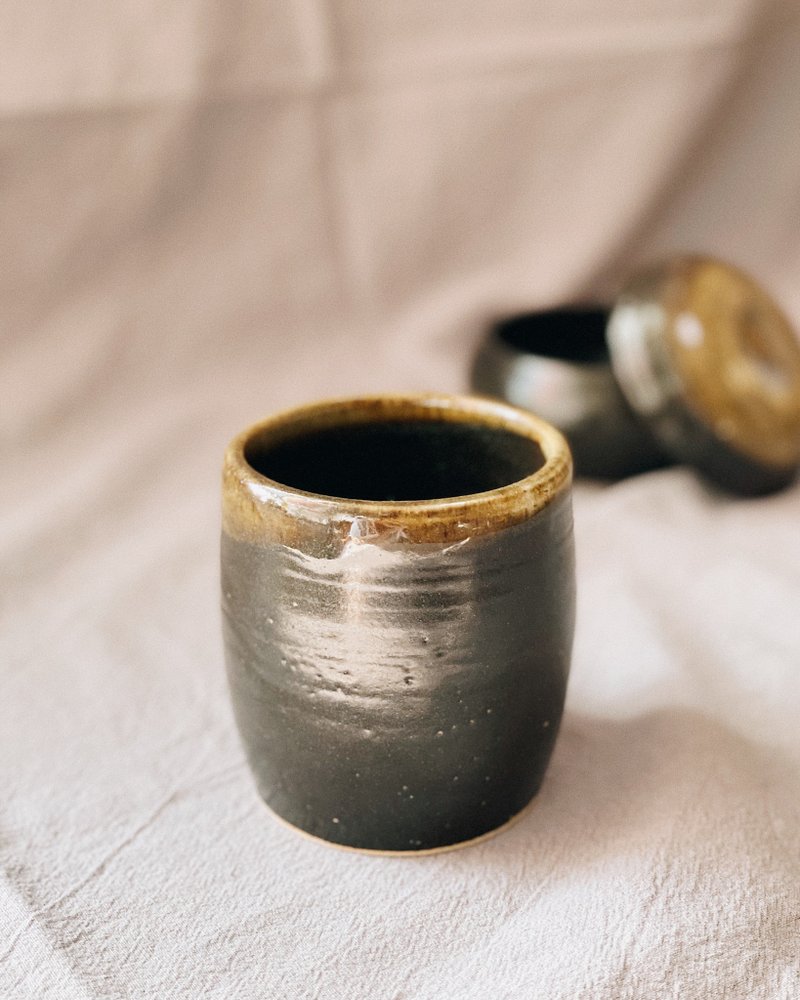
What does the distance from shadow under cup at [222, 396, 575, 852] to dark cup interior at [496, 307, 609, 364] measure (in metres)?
0.64

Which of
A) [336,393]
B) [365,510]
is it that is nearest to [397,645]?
[365,510]

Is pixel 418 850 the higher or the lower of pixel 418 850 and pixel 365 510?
the lower

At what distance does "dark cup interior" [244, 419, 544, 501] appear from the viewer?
0.60 metres

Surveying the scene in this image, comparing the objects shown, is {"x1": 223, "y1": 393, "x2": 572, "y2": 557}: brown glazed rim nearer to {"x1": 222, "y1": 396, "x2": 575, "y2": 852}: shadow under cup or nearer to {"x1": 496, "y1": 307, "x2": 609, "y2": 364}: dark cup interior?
{"x1": 222, "y1": 396, "x2": 575, "y2": 852}: shadow under cup

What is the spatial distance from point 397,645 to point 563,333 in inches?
31.4

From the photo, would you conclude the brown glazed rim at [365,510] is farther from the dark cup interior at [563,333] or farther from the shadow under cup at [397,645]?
the dark cup interior at [563,333]

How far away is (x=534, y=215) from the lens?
1252 mm

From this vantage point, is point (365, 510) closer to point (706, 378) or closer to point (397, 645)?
point (397, 645)

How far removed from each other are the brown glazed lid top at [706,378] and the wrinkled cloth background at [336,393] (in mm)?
47

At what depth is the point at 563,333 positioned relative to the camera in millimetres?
1225

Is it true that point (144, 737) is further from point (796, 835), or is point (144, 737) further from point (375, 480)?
point (796, 835)

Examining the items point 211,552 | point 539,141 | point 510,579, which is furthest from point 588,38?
point 510,579

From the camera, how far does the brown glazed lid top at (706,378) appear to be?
3.12 feet

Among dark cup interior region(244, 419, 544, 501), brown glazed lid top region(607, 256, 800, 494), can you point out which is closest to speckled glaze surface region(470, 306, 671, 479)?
brown glazed lid top region(607, 256, 800, 494)
